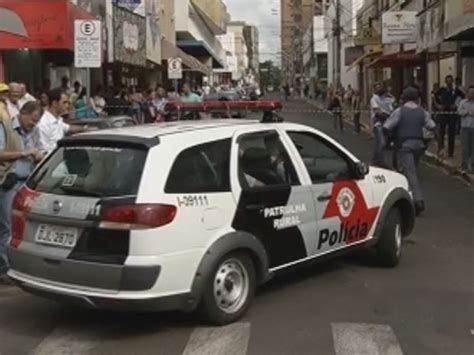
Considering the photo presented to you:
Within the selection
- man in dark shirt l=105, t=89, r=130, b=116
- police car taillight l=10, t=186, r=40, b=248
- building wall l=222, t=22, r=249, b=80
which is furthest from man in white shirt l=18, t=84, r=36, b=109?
building wall l=222, t=22, r=249, b=80

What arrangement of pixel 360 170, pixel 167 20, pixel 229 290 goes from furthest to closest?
1. pixel 167 20
2. pixel 360 170
3. pixel 229 290

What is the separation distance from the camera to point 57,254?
632 cm

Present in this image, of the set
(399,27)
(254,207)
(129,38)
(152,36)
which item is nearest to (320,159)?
(254,207)

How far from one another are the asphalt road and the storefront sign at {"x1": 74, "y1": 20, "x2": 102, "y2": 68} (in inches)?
298

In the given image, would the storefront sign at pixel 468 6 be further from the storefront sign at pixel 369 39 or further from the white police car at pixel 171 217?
the storefront sign at pixel 369 39

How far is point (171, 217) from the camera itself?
6.11 metres

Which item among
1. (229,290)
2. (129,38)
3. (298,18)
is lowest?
(229,290)

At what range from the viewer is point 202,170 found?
258 inches

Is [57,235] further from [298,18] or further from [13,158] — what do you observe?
[298,18]

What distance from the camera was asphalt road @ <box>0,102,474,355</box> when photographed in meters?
6.07

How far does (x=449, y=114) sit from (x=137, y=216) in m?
15.6

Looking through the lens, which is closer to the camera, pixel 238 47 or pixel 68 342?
pixel 68 342

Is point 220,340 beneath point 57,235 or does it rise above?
beneath

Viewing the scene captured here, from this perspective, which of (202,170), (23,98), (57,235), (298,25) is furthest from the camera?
(298,25)
